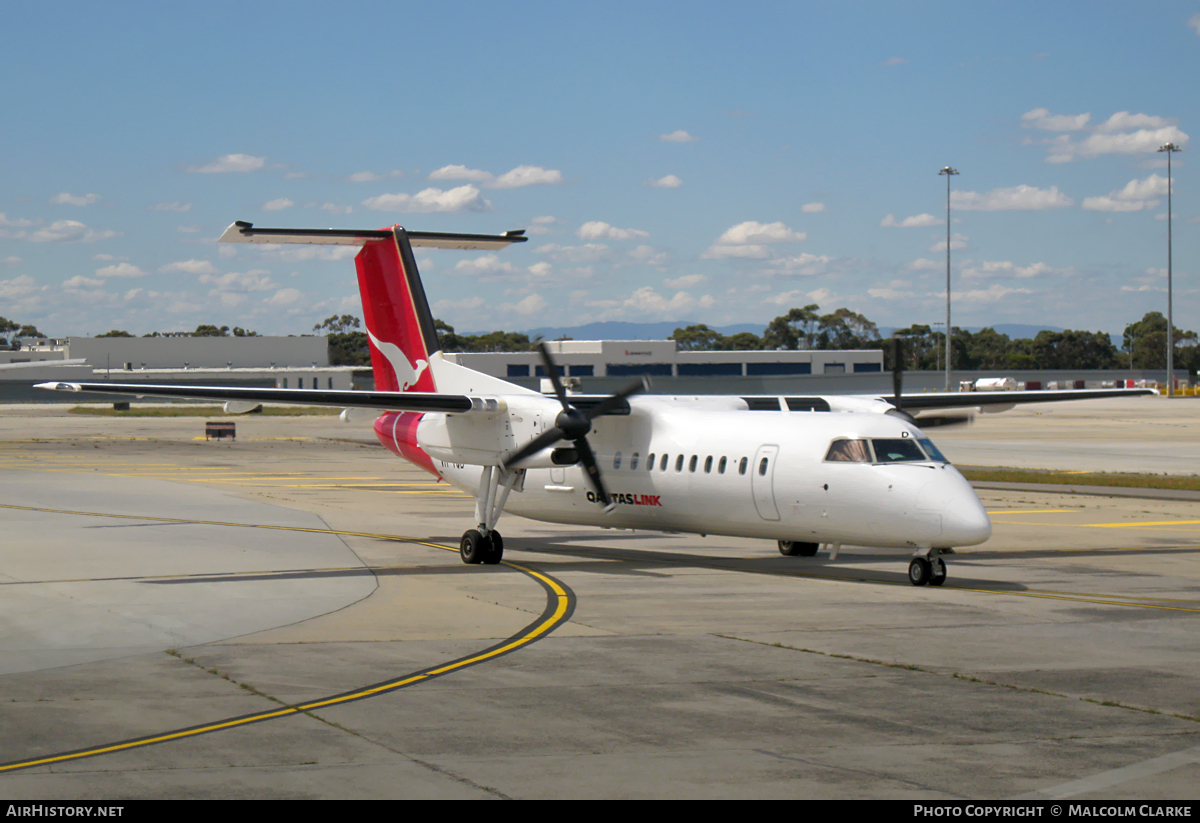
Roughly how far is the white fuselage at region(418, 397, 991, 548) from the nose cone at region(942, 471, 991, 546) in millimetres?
14

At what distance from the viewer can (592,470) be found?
20281 mm

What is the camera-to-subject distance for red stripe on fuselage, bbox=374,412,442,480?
2269 centimetres

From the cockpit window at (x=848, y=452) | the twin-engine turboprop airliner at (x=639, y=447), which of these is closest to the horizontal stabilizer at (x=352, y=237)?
the twin-engine turboprop airliner at (x=639, y=447)

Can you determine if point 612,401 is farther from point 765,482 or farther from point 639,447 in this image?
point 765,482

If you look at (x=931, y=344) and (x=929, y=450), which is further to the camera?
(x=931, y=344)

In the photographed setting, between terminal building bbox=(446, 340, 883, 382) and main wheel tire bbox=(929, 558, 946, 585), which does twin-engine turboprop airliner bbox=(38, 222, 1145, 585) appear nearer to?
main wheel tire bbox=(929, 558, 946, 585)

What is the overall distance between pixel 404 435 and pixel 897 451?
10175 millimetres

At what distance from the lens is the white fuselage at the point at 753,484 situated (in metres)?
16.6

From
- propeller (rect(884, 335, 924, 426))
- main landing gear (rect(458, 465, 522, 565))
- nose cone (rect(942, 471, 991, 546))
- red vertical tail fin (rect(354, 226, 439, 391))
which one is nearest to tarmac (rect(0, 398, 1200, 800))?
main landing gear (rect(458, 465, 522, 565))

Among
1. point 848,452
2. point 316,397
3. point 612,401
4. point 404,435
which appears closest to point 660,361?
point 404,435

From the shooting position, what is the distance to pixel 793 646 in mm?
12742

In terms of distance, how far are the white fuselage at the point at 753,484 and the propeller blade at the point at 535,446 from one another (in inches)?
30.7

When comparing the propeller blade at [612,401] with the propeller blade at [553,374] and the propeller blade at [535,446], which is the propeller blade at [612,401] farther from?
the propeller blade at [535,446]
